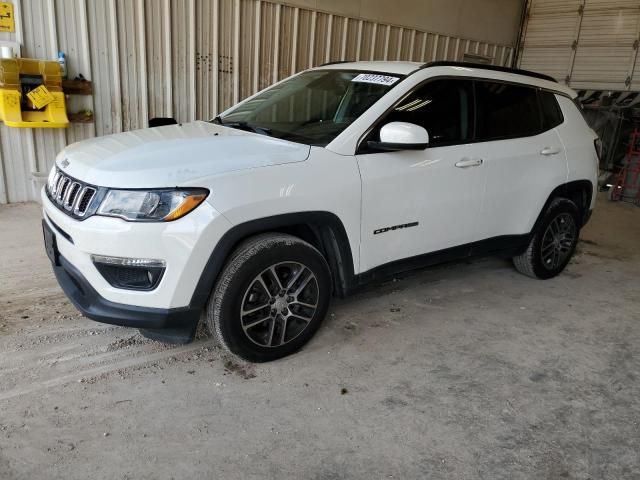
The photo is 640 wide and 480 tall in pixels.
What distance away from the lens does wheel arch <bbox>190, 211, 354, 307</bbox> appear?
2602mm

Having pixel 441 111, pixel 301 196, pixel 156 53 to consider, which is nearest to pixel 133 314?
pixel 301 196

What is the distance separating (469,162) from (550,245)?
58.0 inches

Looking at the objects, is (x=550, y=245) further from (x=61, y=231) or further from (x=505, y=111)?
(x=61, y=231)

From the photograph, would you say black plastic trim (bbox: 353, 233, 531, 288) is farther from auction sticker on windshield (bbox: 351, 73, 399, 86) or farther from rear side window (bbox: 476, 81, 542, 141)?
auction sticker on windshield (bbox: 351, 73, 399, 86)

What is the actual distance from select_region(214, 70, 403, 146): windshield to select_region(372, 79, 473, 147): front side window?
0.17 metres

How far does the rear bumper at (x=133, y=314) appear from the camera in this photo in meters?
2.56

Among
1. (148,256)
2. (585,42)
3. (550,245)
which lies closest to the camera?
(148,256)

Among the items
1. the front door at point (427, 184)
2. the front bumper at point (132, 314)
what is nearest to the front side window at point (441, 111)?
the front door at point (427, 184)

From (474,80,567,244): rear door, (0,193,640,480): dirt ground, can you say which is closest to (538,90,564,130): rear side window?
(474,80,567,244): rear door

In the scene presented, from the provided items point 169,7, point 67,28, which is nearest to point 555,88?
point 169,7

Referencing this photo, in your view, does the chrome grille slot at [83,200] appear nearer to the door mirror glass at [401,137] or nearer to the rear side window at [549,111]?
the door mirror glass at [401,137]

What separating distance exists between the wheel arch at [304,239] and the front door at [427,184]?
0.15 m

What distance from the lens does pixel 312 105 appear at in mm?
3615

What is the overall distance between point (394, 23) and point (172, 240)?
7373mm
